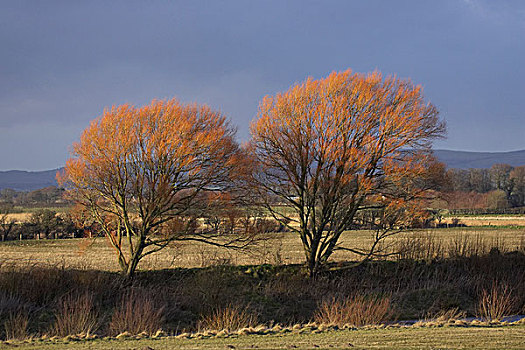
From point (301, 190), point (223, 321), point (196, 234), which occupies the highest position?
point (301, 190)

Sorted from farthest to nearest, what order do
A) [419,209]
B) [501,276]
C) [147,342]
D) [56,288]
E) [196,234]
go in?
[196,234]
[419,209]
[501,276]
[56,288]
[147,342]

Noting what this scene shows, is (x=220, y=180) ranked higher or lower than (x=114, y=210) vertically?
higher

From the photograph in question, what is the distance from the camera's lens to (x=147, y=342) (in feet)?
31.2

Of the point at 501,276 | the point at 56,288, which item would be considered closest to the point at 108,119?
the point at 56,288

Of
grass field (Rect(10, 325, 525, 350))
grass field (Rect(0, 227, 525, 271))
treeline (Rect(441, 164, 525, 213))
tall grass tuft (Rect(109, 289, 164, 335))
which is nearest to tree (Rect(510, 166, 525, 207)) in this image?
treeline (Rect(441, 164, 525, 213))

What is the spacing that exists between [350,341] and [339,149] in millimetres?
12832

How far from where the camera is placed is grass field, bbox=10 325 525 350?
8930 mm

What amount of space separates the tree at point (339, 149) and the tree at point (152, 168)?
2202 millimetres

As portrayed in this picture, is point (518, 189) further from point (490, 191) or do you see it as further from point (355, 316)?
point (355, 316)

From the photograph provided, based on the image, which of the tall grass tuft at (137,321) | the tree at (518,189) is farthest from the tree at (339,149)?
the tree at (518,189)

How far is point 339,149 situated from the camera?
837 inches

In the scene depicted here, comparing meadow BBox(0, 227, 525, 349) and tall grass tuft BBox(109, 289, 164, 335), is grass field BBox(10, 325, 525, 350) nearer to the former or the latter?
meadow BBox(0, 227, 525, 349)

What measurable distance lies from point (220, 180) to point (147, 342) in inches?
516

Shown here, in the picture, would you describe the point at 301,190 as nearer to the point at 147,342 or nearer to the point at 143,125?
the point at 143,125
